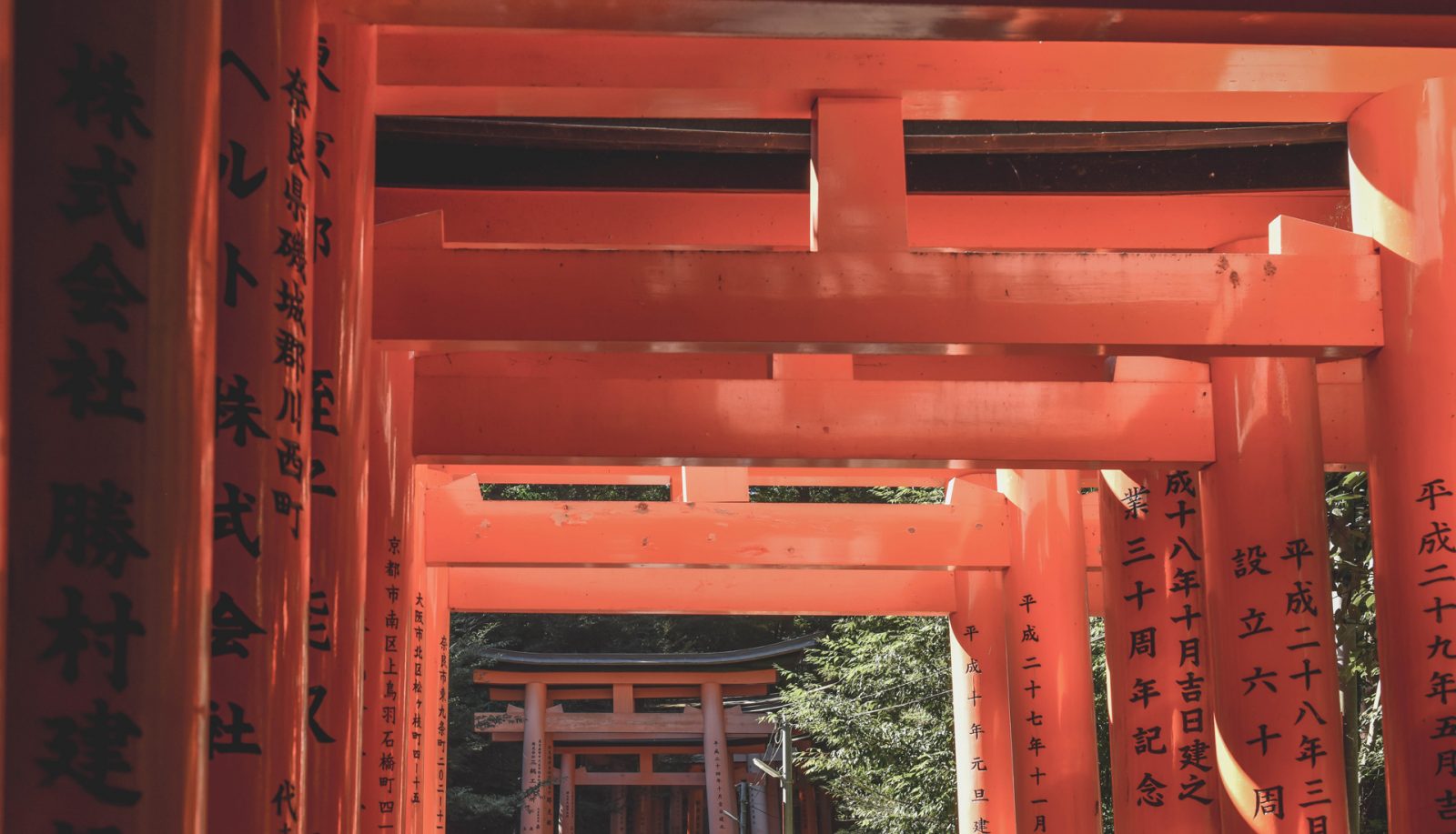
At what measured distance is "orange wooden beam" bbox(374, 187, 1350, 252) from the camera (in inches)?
348

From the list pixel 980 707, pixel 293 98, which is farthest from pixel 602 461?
pixel 980 707

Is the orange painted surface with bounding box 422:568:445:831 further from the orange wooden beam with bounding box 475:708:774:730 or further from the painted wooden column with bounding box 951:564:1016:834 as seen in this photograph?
the orange wooden beam with bounding box 475:708:774:730

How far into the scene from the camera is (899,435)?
8.59 meters

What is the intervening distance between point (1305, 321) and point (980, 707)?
6760 millimetres

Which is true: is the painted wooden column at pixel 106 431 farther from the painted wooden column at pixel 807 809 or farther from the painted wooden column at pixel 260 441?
the painted wooden column at pixel 807 809

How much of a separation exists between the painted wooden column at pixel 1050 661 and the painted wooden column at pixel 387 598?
4.17 m

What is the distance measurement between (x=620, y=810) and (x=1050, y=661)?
16.0 metres

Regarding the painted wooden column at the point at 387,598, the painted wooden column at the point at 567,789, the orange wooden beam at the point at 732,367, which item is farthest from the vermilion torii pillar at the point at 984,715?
the painted wooden column at the point at 567,789

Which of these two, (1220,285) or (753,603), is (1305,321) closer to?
(1220,285)

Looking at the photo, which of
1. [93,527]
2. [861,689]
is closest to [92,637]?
[93,527]

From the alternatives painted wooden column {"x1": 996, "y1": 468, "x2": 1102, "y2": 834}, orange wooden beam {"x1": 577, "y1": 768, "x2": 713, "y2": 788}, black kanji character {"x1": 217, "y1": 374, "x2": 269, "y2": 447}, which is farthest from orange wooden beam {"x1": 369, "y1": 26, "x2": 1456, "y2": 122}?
orange wooden beam {"x1": 577, "y1": 768, "x2": 713, "y2": 788}

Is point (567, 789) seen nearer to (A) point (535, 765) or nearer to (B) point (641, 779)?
(B) point (641, 779)

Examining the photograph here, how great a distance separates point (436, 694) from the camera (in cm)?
1302

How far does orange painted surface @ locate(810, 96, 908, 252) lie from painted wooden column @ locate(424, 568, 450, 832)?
6.01 metres
